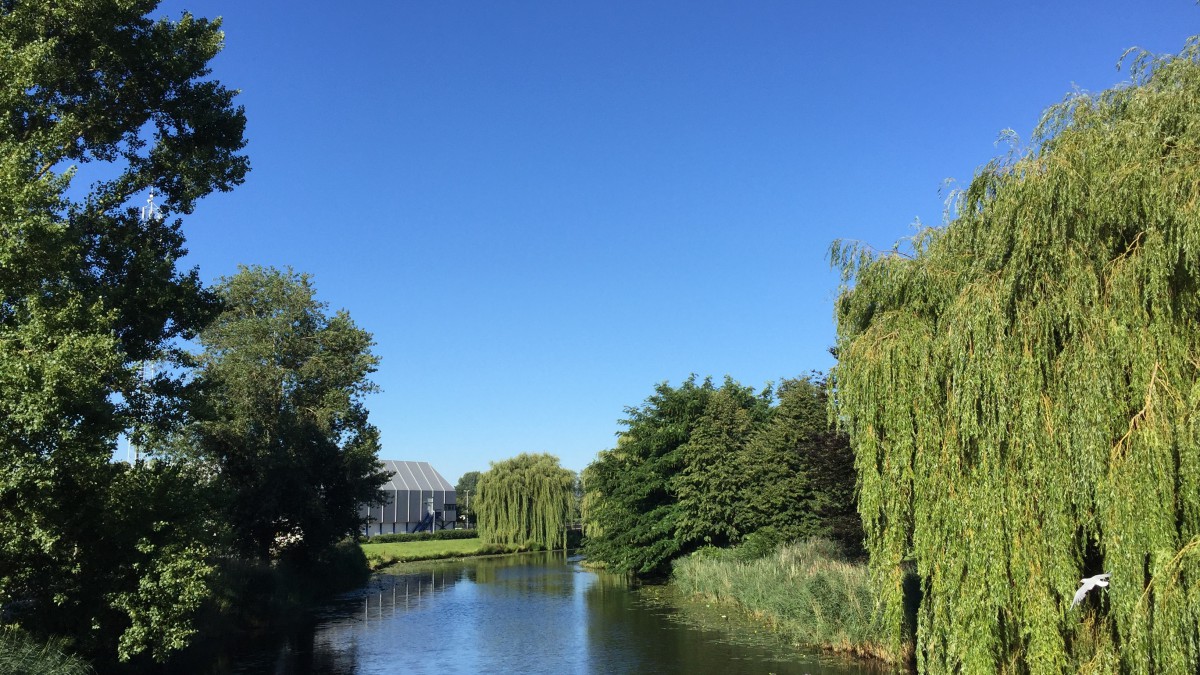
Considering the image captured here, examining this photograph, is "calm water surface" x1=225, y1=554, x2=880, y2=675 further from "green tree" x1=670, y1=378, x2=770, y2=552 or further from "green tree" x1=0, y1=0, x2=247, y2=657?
"green tree" x1=0, y1=0, x2=247, y2=657

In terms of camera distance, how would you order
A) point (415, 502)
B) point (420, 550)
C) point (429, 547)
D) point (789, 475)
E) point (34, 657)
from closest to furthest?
point (34, 657) → point (789, 475) → point (420, 550) → point (429, 547) → point (415, 502)

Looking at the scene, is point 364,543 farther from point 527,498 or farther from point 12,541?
point 12,541

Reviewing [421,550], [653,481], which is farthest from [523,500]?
[653,481]

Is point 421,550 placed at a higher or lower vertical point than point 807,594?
lower

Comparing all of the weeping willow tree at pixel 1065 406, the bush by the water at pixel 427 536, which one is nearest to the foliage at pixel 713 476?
the weeping willow tree at pixel 1065 406

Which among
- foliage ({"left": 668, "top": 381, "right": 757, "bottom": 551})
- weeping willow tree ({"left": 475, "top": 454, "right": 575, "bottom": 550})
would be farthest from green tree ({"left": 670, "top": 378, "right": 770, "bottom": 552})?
weeping willow tree ({"left": 475, "top": 454, "right": 575, "bottom": 550})

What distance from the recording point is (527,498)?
61875 mm

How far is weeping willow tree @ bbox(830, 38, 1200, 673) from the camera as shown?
888cm

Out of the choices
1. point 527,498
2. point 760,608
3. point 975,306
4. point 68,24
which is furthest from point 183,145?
point 527,498

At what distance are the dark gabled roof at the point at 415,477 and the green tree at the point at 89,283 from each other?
58.3 meters

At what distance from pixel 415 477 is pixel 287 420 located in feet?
155

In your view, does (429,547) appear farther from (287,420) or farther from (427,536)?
(287,420)

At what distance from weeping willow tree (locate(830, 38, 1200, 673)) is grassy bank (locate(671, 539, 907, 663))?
3617mm

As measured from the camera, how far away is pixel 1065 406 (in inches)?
391
